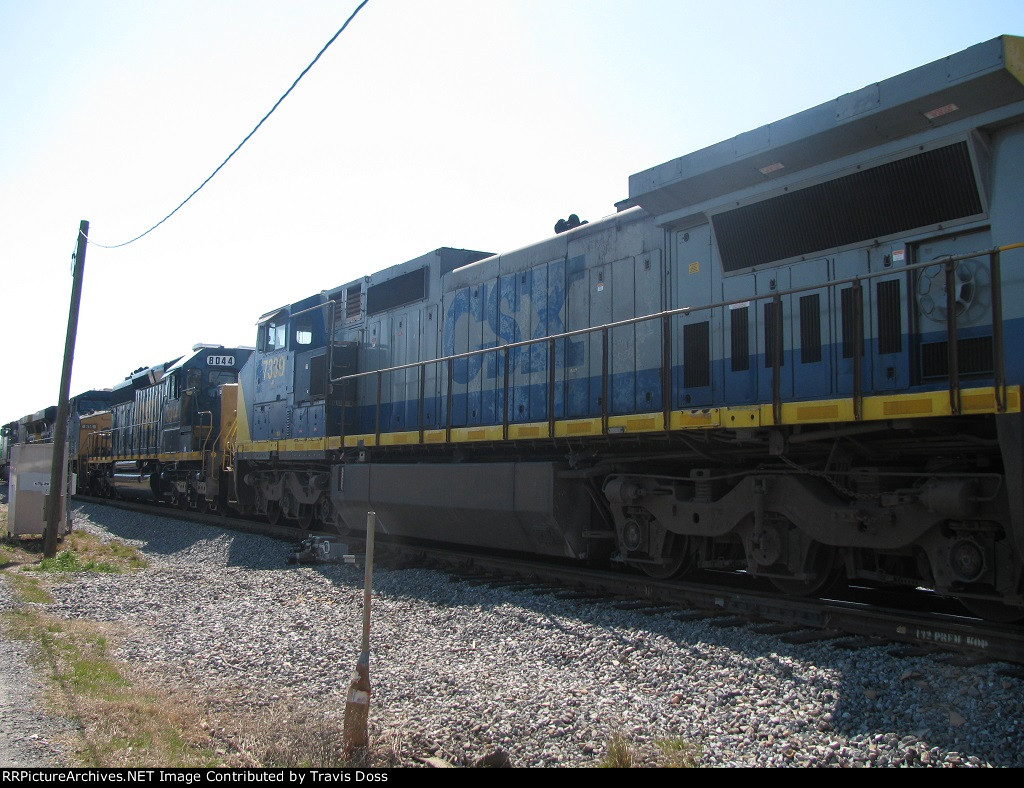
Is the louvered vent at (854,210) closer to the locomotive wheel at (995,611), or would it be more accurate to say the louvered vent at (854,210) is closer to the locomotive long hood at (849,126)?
the locomotive long hood at (849,126)

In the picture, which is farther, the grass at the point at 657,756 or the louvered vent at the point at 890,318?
the louvered vent at the point at 890,318

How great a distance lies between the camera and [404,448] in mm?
11000

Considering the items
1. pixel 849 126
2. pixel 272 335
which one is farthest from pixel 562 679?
pixel 272 335

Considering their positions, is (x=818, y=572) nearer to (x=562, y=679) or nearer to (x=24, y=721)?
(x=562, y=679)

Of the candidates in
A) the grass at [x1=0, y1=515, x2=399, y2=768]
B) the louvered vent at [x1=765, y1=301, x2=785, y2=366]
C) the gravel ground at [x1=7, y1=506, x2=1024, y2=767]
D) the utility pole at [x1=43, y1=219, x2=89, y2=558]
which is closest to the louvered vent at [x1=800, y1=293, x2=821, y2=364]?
the louvered vent at [x1=765, y1=301, x2=785, y2=366]

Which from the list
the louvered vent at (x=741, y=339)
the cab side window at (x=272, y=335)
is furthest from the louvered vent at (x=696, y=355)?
the cab side window at (x=272, y=335)

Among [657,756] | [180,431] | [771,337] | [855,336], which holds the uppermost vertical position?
[771,337]

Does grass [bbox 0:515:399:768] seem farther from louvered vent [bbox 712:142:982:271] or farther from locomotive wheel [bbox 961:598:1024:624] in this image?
louvered vent [bbox 712:142:982:271]

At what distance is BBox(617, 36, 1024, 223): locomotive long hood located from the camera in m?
5.37

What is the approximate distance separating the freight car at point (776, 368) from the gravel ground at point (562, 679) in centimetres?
100

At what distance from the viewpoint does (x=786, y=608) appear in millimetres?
6039

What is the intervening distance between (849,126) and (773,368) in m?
1.84

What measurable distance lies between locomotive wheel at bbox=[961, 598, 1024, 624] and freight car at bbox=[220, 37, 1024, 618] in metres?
0.01

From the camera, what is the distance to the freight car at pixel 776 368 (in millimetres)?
5422
